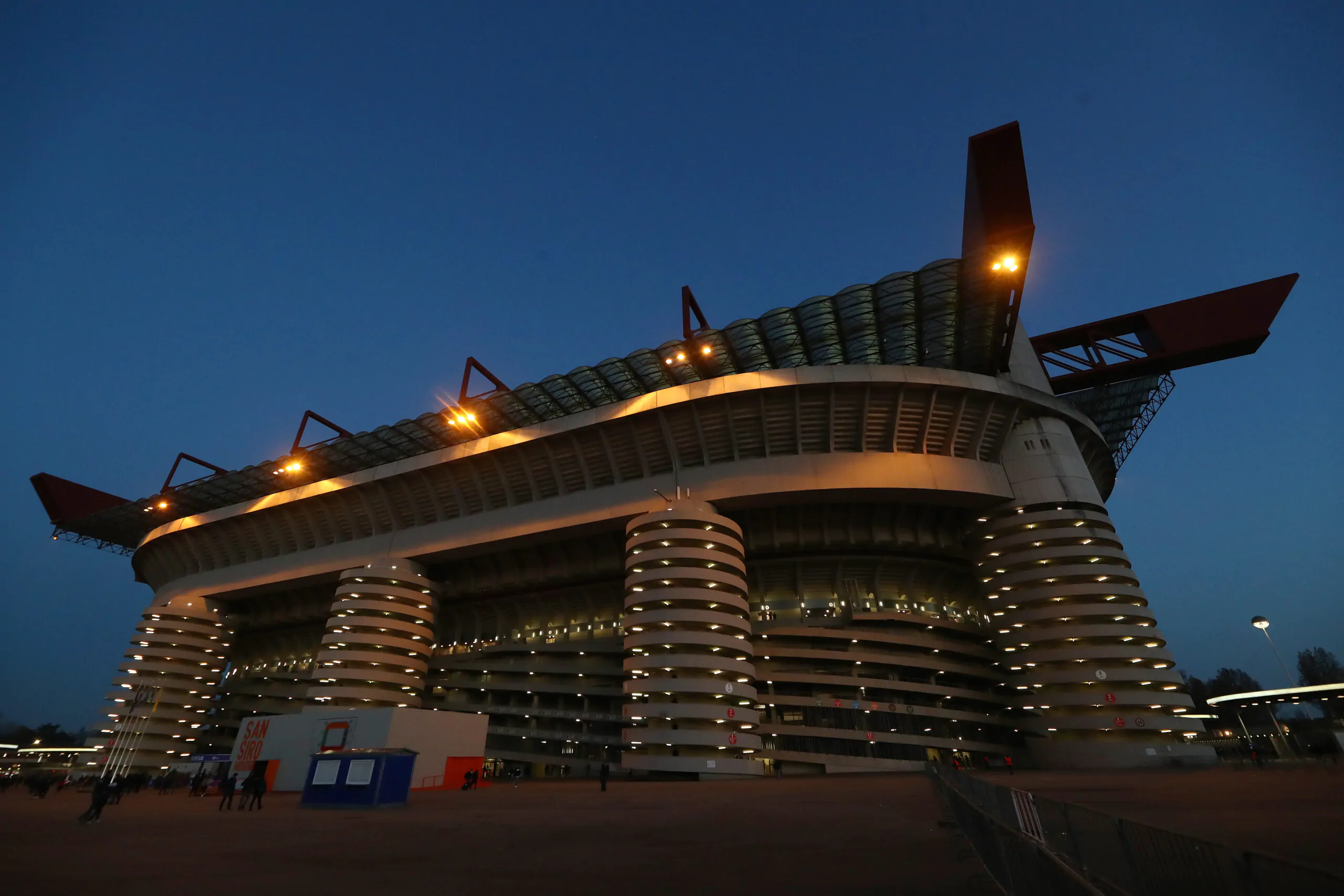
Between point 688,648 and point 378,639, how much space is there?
2853cm

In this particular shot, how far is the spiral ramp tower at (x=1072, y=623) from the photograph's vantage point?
3700cm

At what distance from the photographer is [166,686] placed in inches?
2378

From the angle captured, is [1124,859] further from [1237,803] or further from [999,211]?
[999,211]

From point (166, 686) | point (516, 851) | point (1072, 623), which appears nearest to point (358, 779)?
point (516, 851)

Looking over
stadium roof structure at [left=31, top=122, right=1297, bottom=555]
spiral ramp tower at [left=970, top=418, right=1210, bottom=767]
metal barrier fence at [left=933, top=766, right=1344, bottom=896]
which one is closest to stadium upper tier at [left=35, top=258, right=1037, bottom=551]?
stadium roof structure at [left=31, top=122, right=1297, bottom=555]

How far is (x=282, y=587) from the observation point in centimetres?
6234

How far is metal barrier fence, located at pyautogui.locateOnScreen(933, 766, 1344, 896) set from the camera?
107 inches

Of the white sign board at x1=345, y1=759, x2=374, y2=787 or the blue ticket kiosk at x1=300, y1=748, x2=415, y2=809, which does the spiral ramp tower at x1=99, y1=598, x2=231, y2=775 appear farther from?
the white sign board at x1=345, y1=759, x2=374, y2=787

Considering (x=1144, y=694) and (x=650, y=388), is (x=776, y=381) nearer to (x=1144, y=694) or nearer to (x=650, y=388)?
(x=650, y=388)

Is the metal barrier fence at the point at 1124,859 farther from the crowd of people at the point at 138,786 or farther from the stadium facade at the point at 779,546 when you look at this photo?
the stadium facade at the point at 779,546

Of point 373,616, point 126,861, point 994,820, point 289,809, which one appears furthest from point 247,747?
point 994,820

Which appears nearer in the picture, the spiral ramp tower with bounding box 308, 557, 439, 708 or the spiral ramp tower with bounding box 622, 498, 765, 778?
the spiral ramp tower with bounding box 622, 498, 765, 778

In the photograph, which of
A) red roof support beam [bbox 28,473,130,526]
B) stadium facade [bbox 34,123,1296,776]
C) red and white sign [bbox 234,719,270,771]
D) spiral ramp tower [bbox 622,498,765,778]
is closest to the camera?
red and white sign [bbox 234,719,270,771]

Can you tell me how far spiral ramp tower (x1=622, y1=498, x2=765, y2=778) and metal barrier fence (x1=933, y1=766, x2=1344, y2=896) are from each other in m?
30.3
